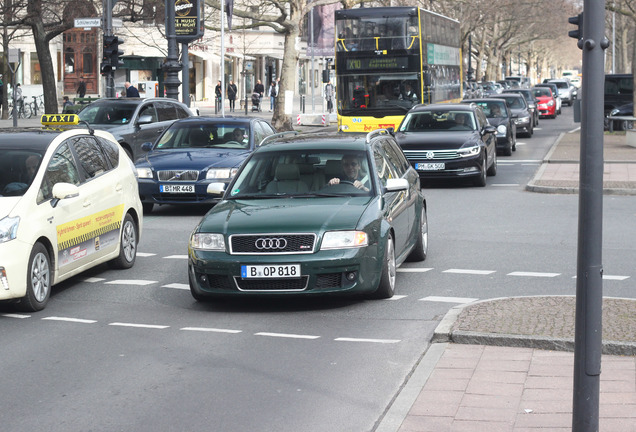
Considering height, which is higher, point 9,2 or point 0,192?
point 9,2

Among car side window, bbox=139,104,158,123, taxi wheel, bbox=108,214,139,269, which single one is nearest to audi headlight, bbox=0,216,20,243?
taxi wheel, bbox=108,214,139,269

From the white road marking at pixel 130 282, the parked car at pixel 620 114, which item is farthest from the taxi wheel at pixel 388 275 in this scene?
the parked car at pixel 620 114

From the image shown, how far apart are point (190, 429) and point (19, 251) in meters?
3.71

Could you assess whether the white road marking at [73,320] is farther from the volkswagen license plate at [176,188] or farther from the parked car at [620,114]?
the parked car at [620,114]

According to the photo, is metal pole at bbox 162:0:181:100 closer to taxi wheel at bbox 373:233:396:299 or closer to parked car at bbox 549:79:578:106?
taxi wheel at bbox 373:233:396:299

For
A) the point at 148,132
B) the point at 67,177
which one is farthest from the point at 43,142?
the point at 148,132

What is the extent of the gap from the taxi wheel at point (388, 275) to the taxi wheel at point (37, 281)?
2834 mm

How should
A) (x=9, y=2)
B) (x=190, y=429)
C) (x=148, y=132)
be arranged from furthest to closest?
1. (x=9, y=2)
2. (x=148, y=132)
3. (x=190, y=429)

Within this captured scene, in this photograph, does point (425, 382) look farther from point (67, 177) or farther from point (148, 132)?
point (148, 132)

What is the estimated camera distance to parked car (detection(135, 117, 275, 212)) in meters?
16.4

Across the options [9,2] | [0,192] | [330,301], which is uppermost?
[9,2]

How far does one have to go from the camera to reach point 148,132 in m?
22.9

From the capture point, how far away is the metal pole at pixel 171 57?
28.8m

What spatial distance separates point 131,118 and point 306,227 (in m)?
14.4
